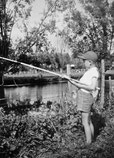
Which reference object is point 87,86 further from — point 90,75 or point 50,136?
point 50,136

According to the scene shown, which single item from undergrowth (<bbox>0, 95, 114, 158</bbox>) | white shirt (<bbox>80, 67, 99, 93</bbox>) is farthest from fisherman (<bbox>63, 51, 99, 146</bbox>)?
undergrowth (<bbox>0, 95, 114, 158</bbox>)

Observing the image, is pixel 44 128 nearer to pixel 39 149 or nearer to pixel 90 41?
pixel 39 149

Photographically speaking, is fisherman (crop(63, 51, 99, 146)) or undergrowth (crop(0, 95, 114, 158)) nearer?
undergrowth (crop(0, 95, 114, 158))

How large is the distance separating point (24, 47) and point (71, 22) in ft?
75.1

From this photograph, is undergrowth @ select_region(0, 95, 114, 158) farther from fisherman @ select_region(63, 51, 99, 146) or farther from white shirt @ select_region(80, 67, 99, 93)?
white shirt @ select_region(80, 67, 99, 93)

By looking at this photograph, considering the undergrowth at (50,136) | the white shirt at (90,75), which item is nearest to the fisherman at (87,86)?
the white shirt at (90,75)

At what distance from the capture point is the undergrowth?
169 inches

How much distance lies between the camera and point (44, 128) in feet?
16.7

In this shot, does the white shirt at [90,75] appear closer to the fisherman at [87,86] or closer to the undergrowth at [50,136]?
the fisherman at [87,86]

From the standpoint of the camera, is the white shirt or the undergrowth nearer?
the undergrowth

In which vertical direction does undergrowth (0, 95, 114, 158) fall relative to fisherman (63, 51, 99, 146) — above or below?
below

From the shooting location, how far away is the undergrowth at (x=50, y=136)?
429 centimetres

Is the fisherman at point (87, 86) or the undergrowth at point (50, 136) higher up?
the fisherman at point (87, 86)

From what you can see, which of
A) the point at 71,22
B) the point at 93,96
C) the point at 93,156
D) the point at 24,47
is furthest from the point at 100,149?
the point at 71,22
